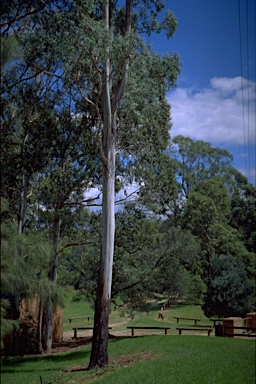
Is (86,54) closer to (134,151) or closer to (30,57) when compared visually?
(30,57)

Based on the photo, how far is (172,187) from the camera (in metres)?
17.2

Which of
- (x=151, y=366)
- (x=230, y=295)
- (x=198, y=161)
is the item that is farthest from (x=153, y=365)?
(x=198, y=161)

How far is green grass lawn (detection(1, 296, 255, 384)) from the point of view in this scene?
909 cm

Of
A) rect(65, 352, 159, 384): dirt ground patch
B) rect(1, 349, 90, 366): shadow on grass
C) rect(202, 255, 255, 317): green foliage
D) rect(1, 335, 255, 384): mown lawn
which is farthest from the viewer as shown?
rect(202, 255, 255, 317): green foliage

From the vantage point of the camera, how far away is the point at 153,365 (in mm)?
10289

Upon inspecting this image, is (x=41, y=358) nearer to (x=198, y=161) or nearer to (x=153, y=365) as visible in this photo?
(x=153, y=365)

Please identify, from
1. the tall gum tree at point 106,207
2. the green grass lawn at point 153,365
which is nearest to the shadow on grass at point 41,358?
the green grass lawn at point 153,365

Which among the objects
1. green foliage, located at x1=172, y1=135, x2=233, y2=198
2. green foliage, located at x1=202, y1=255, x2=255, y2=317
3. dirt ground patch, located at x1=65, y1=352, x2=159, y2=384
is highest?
green foliage, located at x1=172, y1=135, x2=233, y2=198

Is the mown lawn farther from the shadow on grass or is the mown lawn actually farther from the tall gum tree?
the tall gum tree

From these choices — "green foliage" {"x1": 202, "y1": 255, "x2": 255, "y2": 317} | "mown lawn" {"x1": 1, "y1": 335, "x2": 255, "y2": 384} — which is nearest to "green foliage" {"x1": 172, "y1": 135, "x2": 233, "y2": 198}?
"green foliage" {"x1": 202, "y1": 255, "x2": 255, "y2": 317}

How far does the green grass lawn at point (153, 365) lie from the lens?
9.09 m

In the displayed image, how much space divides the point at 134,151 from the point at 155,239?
13.7ft

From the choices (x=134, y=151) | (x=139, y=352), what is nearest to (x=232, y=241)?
(x=134, y=151)

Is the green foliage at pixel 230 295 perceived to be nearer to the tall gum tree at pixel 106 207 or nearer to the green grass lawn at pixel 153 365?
the green grass lawn at pixel 153 365
